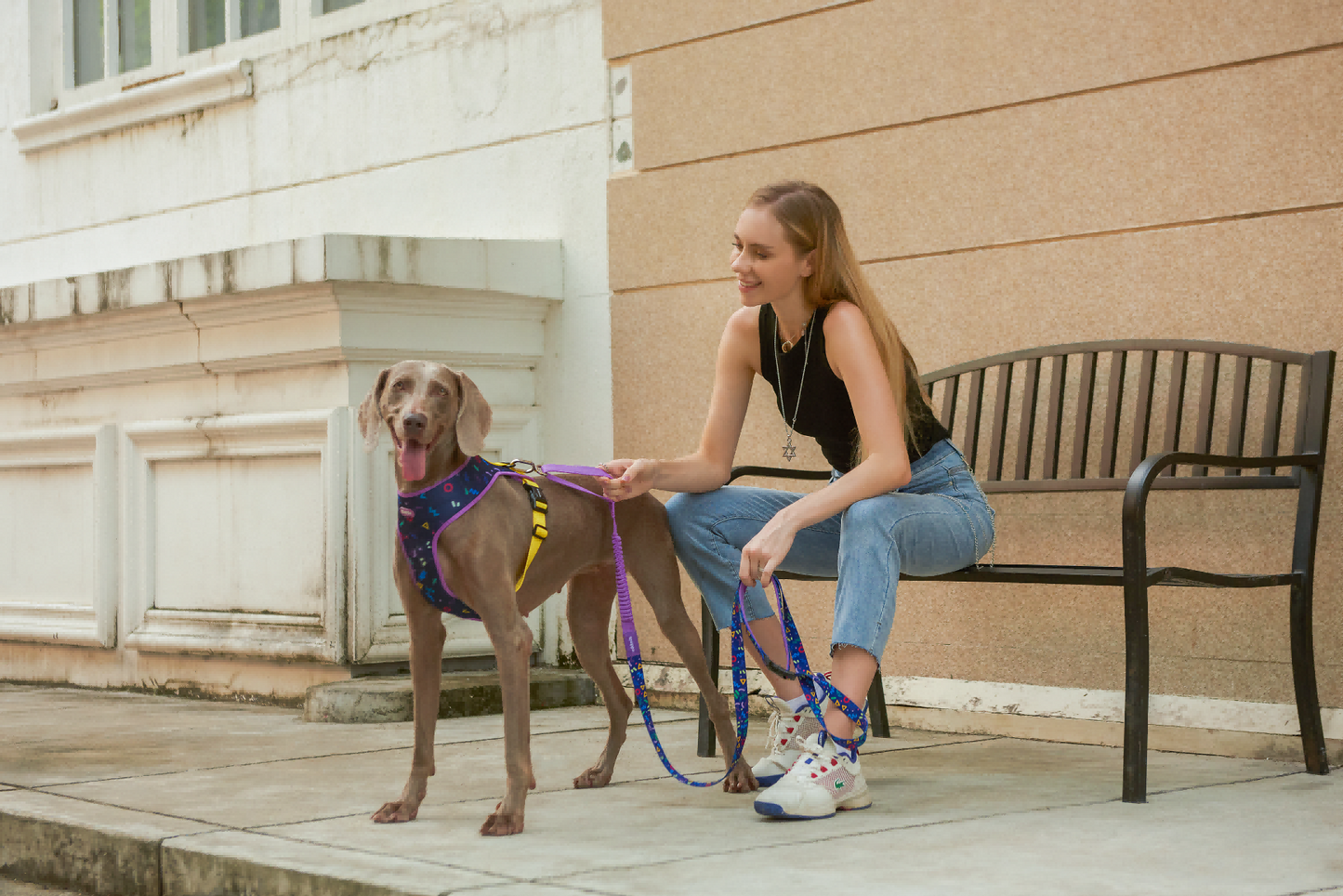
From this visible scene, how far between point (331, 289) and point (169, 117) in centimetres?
286

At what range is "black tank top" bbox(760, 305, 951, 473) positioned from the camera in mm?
3799

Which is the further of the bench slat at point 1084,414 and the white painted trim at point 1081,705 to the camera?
the bench slat at point 1084,414

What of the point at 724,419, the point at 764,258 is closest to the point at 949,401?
the point at 724,419

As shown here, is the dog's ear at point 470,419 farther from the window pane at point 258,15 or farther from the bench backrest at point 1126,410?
the window pane at point 258,15

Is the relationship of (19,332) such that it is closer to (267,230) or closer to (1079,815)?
(267,230)

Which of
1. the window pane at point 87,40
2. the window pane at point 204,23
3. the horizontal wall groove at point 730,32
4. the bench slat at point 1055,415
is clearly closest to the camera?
the bench slat at point 1055,415

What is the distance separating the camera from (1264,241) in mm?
4281

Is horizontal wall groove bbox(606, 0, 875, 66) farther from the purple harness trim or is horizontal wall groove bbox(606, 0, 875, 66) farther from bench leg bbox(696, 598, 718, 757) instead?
the purple harness trim

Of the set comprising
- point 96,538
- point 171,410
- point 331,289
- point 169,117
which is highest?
point 169,117

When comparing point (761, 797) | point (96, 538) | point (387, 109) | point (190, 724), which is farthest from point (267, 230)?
point (761, 797)

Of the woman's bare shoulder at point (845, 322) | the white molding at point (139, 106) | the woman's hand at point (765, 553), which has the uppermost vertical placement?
the white molding at point (139, 106)

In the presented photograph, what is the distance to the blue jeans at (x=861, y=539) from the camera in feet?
11.5

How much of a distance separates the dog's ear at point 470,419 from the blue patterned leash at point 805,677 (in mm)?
682

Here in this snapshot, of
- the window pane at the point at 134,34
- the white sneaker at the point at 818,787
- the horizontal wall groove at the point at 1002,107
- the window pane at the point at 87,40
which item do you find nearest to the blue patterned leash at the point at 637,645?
the white sneaker at the point at 818,787
